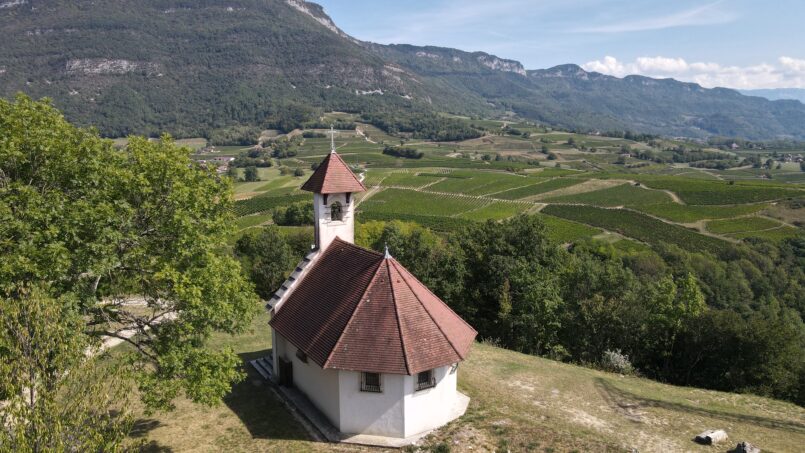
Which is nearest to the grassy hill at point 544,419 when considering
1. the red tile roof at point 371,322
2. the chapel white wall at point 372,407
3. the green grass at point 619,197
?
the chapel white wall at point 372,407

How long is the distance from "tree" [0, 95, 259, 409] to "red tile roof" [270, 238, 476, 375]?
10.7 feet

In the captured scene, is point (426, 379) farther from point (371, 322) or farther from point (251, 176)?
point (251, 176)

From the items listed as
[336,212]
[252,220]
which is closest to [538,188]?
[252,220]

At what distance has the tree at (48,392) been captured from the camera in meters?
8.88

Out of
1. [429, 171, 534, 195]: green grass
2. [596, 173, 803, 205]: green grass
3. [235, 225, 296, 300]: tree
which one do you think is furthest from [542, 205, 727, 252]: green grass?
[235, 225, 296, 300]: tree

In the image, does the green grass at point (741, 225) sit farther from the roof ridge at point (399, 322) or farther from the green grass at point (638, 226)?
the roof ridge at point (399, 322)

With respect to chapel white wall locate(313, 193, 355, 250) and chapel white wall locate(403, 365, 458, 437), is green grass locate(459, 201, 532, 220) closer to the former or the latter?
chapel white wall locate(313, 193, 355, 250)

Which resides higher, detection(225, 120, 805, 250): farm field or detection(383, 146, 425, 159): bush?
detection(383, 146, 425, 159): bush

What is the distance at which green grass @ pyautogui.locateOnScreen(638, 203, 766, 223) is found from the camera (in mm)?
81000

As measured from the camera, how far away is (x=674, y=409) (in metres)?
21.2

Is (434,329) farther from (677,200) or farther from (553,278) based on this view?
(677,200)

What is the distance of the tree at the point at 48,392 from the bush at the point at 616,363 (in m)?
25.4

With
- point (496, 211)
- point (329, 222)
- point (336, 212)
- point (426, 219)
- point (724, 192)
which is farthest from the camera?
point (724, 192)

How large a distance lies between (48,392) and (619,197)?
9887 cm
